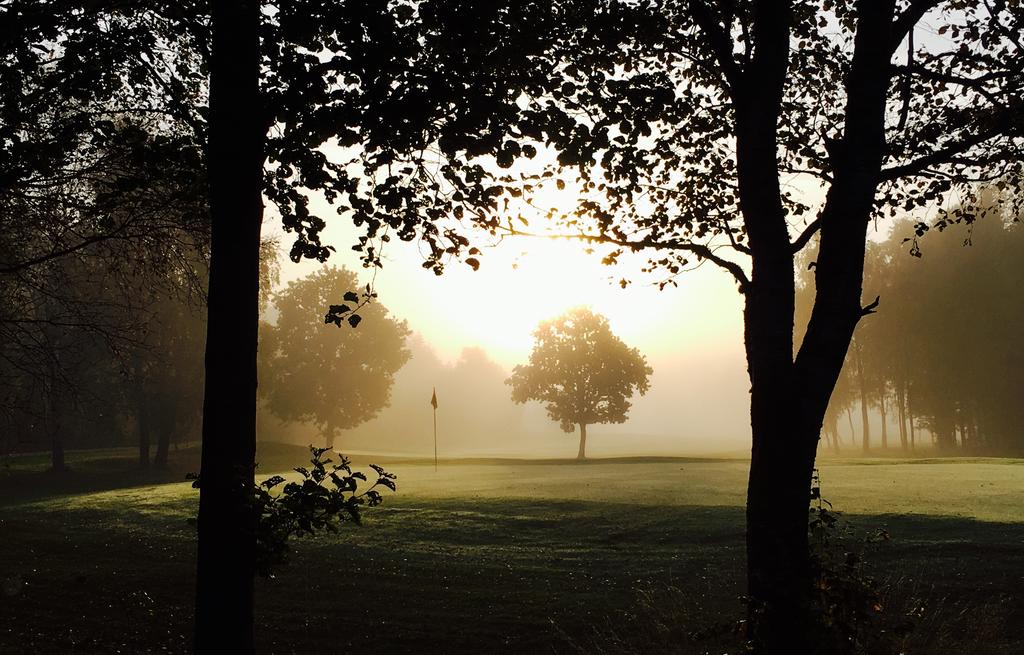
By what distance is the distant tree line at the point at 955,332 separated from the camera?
6050cm

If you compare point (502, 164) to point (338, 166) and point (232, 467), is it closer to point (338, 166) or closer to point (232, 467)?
point (338, 166)

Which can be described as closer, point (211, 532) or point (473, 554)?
point (211, 532)

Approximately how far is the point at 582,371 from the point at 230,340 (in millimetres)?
58871

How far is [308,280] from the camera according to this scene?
2694 inches

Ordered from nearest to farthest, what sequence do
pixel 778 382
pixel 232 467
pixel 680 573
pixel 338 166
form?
1. pixel 232 467
2. pixel 338 166
3. pixel 778 382
4. pixel 680 573

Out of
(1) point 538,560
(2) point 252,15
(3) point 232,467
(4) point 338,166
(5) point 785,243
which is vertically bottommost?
(1) point 538,560

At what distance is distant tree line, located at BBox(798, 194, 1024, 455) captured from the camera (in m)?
60.5

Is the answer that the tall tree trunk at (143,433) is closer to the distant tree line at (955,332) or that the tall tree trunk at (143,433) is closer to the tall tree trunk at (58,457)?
the tall tree trunk at (58,457)

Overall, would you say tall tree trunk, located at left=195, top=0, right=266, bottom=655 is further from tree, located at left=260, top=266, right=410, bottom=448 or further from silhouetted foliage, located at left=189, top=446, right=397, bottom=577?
tree, located at left=260, top=266, right=410, bottom=448

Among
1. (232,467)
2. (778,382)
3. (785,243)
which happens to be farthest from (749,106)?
(232,467)

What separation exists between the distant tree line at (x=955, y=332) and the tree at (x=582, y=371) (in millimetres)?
18637

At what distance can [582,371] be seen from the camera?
6494 cm

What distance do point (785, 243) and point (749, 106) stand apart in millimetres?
1644

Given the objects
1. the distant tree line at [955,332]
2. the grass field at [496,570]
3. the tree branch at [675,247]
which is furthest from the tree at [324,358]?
the tree branch at [675,247]
